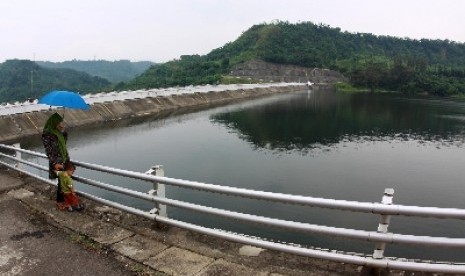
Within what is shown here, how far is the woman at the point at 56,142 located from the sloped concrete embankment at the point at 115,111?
24121mm

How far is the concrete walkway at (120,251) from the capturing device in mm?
4617

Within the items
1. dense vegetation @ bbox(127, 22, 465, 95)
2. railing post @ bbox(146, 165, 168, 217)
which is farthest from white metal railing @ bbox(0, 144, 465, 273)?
dense vegetation @ bbox(127, 22, 465, 95)

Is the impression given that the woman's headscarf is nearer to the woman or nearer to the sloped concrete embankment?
the woman

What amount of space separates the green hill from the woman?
130 m

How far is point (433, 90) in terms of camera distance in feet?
345

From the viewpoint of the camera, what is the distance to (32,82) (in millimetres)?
151000

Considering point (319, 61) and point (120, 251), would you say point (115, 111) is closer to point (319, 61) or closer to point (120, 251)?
point (120, 251)

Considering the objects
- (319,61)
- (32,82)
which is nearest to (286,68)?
(319,61)

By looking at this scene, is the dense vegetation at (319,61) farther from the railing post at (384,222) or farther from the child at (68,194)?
the railing post at (384,222)

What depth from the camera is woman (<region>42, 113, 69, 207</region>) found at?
275 inches

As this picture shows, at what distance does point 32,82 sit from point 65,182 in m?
167

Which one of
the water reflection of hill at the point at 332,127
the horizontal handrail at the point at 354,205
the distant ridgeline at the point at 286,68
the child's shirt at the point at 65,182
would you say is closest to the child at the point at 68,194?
the child's shirt at the point at 65,182

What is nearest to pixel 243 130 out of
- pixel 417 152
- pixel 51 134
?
pixel 417 152

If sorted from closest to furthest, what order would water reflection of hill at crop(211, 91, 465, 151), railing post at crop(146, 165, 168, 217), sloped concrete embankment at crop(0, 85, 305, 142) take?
railing post at crop(146, 165, 168, 217) → sloped concrete embankment at crop(0, 85, 305, 142) → water reflection of hill at crop(211, 91, 465, 151)
